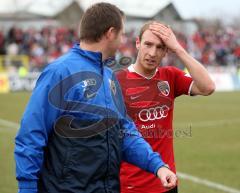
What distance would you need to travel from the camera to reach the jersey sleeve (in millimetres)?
5219

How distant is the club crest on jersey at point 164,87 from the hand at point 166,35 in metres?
0.45

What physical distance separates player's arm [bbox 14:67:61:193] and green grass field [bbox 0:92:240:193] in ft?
13.7

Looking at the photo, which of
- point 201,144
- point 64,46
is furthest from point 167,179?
point 64,46

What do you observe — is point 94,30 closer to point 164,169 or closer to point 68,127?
point 68,127

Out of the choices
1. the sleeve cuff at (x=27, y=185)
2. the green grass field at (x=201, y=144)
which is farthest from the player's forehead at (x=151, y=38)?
the green grass field at (x=201, y=144)

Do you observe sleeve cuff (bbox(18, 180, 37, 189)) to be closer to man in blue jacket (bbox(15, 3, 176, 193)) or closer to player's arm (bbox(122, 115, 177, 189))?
man in blue jacket (bbox(15, 3, 176, 193))

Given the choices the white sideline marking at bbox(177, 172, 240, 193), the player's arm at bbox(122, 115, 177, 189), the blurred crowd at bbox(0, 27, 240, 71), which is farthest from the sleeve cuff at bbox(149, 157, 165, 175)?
the blurred crowd at bbox(0, 27, 240, 71)

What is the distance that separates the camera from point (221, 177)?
944cm

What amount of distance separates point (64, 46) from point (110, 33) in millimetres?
30678

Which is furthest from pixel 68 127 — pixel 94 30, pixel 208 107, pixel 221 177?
pixel 208 107

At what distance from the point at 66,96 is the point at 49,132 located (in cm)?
24

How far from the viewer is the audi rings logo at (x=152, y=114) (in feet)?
16.6

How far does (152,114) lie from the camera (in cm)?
509

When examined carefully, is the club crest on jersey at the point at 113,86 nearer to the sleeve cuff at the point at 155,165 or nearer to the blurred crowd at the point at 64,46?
the sleeve cuff at the point at 155,165
